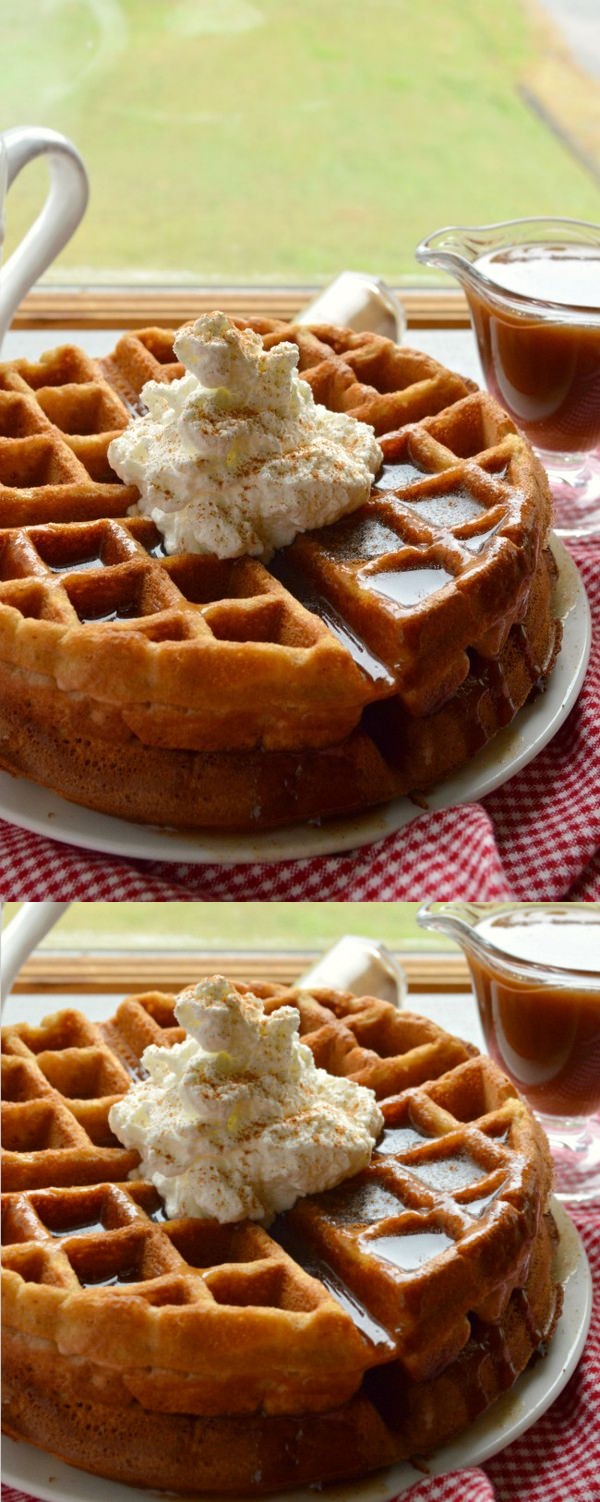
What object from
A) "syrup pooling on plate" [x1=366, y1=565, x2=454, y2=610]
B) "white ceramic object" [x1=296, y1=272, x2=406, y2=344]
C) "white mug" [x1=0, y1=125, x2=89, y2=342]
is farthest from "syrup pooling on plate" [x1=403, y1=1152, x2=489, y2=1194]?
"white ceramic object" [x1=296, y1=272, x2=406, y2=344]

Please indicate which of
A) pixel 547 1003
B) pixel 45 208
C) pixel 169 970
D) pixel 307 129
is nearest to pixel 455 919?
pixel 547 1003

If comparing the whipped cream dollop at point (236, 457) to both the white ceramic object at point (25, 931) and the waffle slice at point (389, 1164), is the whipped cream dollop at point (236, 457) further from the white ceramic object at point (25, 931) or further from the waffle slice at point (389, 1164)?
the waffle slice at point (389, 1164)

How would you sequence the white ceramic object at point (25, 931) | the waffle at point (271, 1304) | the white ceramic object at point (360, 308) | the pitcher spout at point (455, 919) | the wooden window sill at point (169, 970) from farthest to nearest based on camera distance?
1. the wooden window sill at point (169, 970)
2. the white ceramic object at point (360, 308)
3. the pitcher spout at point (455, 919)
4. the white ceramic object at point (25, 931)
5. the waffle at point (271, 1304)

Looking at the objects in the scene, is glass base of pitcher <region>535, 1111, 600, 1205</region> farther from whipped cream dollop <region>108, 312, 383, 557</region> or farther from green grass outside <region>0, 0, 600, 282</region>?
green grass outside <region>0, 0, 600, 282</region>

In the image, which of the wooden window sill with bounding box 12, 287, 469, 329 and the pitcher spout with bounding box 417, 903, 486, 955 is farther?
the wooden window sill with bounding box 12, 287, 469, 329

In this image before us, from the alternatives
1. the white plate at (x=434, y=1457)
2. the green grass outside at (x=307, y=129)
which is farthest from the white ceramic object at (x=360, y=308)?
the green grass outside at (x=307, y=129)

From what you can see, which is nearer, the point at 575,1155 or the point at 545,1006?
the point at 545,1006

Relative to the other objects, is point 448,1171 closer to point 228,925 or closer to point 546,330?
point 546,330
